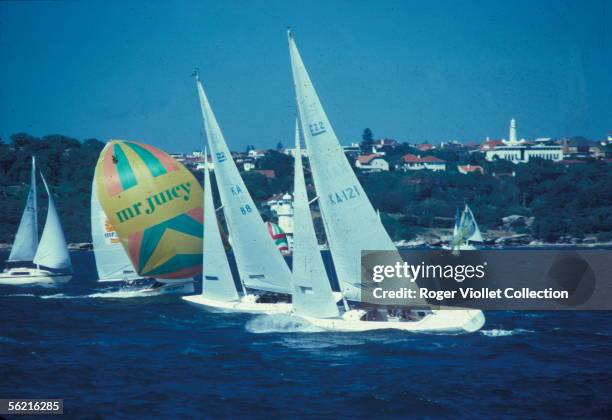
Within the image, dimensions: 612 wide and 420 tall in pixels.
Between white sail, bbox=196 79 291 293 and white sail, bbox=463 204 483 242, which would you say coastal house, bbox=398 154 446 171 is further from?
white sail, bbox=196 79 291 293

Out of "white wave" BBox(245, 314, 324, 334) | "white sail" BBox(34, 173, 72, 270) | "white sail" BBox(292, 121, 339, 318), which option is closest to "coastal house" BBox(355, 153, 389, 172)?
"white sail" BBox(34, 173, 72, 270)

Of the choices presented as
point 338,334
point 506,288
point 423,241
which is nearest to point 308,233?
point 338,334

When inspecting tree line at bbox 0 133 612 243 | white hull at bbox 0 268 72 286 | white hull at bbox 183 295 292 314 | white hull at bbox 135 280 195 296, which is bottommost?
white hull at bbox 183 295 292 314

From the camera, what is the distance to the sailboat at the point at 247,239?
113 feet

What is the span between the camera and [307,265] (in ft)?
92.1

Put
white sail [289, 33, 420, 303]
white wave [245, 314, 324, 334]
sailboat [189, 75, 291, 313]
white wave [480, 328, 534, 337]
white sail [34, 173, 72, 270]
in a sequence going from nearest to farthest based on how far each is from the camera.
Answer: white sail [289, 33, 420, 303], white wave [245, 314, 324, 334], white wave [480, 328, 534, 337], sailboat [189, 75, 291, 313], white sail [34, 173, 72, 270]

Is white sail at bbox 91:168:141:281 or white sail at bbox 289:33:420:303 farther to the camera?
white sail at bbox 91:168:141:281

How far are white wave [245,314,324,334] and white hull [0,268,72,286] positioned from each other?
20291mm

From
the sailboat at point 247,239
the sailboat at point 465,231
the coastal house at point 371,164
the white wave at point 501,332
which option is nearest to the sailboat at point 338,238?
the white wave at point 501,332

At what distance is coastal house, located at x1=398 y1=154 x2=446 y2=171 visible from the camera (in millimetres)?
156500

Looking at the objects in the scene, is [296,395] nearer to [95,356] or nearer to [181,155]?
[95,356]

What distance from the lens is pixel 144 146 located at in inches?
1645

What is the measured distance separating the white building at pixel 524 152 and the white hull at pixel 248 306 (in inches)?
5222

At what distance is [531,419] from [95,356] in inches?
517
